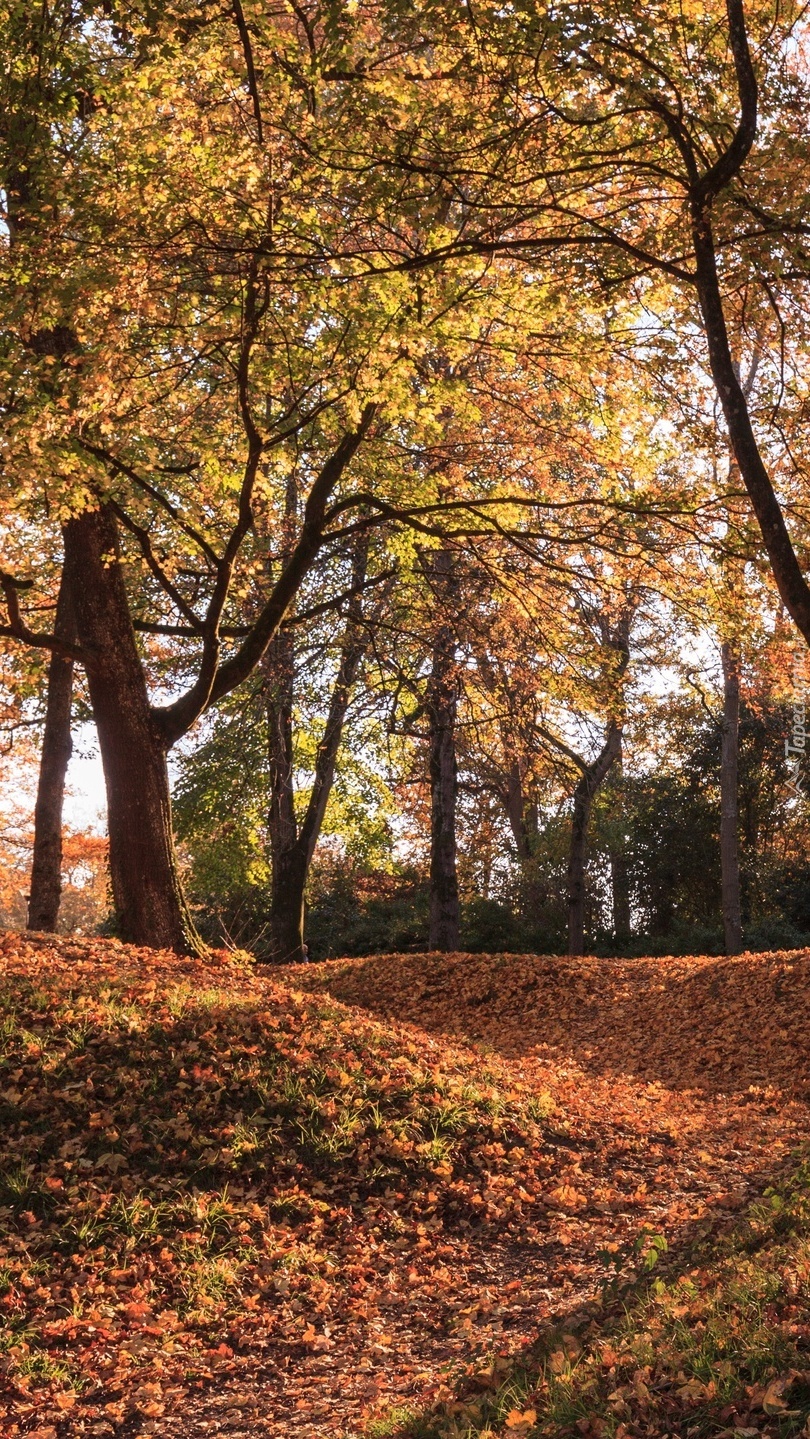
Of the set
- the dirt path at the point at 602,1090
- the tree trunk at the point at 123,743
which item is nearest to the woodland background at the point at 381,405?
the tree trunk at the point at 123,743

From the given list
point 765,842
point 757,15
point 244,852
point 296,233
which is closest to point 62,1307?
point 296,233

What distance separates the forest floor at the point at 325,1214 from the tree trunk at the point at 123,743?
0.92 metres

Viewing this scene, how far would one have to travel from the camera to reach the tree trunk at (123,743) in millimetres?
11047

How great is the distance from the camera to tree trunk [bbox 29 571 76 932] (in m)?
13.3

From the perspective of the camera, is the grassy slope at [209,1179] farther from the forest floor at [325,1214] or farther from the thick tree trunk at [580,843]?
the thick tree trunk at [580,843]

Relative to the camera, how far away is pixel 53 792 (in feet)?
43.9

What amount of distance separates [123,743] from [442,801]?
7499 mm

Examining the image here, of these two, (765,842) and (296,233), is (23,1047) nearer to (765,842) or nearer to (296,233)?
(296,233)

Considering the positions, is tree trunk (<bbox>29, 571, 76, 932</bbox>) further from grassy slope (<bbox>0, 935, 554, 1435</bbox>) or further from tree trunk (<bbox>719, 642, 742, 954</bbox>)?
tree trunk (<bbox>719, 642, 742, 954</bbox>)

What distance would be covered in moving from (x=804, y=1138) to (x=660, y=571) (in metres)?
5.35

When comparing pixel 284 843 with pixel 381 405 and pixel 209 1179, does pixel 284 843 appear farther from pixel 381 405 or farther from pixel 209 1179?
pixel 209 1179

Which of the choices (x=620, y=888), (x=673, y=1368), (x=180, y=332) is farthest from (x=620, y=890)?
(x=673, y=1368)

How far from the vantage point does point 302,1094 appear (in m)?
7.57

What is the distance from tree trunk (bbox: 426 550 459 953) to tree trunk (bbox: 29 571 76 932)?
17.0ft
